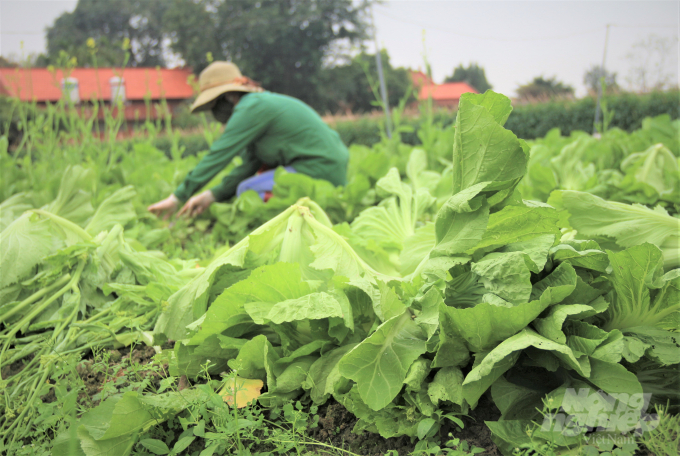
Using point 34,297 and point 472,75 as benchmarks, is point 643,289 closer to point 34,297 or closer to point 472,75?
point 34,297

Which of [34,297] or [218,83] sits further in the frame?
[218,83]

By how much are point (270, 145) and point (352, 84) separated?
103ft

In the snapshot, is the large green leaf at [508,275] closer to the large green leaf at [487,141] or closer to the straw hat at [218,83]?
the large green leaf at [487,141]

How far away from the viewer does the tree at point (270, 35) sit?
3125 cm

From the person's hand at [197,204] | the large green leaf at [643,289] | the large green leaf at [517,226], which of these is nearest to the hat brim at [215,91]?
the person's hand at [197,204]

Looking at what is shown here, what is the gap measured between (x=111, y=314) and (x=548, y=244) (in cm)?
172

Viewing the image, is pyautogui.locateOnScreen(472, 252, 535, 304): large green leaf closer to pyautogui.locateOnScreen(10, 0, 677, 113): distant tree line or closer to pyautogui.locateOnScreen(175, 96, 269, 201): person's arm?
pyautogui.locateOnScreen(175, 96, 269, 201): person's arm

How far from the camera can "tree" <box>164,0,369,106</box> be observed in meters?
31.2

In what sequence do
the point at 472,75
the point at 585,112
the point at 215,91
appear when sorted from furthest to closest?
the point at 472,75
the point at 585,112
the point at 215,91

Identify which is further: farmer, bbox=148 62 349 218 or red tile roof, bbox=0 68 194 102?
red tile roof, bbox=0 68 194 102

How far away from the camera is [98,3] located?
121 feet

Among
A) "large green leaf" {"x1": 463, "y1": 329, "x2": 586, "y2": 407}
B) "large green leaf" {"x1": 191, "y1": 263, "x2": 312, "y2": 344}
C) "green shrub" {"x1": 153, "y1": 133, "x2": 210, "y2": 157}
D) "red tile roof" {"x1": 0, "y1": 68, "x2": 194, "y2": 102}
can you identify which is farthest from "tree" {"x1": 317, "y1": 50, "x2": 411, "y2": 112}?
"large green leaf" {"x1": 463, "y1": 329, "x2": 586, "y2": 407}

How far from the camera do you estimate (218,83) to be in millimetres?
3787

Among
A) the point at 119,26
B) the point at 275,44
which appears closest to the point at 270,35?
the point at 275,44
